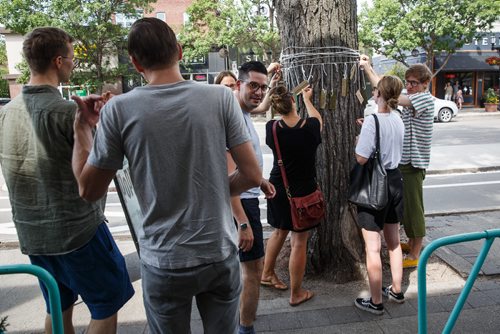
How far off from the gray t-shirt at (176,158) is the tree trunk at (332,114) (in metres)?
2.05

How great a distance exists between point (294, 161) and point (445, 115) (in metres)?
18.5

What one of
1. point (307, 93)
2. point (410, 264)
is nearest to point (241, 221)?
point (307, 93)

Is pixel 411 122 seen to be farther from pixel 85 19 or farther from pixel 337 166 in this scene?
pixel 85 19

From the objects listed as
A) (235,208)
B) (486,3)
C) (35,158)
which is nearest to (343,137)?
(235,208)

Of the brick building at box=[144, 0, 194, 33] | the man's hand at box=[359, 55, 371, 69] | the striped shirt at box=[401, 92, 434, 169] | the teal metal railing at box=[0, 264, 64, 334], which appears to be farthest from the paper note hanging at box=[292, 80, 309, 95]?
the brick building at box=[144, 0, 194, 33]

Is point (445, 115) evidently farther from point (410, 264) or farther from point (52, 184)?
point (52, 184)

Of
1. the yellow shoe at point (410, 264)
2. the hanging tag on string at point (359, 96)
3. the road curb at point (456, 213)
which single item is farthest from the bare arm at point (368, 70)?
the road curb at point (456, 213)

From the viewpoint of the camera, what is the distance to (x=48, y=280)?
1893mm

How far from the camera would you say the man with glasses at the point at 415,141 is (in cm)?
383

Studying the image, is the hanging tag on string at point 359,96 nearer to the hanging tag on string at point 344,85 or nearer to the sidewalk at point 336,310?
the hanging tag on string at point 344,85

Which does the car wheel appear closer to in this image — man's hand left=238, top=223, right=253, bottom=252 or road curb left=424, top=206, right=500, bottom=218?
road curb left=424, top=206, right=500, bottom=218

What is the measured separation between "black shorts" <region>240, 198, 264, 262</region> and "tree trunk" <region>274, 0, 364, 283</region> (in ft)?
3.45

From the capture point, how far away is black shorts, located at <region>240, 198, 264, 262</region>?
289cm

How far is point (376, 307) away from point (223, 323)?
175 cm
